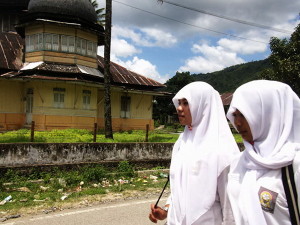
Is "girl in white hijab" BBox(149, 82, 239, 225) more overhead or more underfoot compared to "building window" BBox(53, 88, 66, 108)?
more underfoot

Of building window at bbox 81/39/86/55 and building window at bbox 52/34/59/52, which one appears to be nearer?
building window at bbox 52/34/59/52

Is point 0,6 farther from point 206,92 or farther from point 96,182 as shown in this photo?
point 206,92

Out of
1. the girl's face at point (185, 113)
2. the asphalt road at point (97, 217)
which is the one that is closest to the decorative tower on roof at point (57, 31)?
the asphalt road at point (97, 217)

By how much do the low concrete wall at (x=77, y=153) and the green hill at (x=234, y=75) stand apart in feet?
215

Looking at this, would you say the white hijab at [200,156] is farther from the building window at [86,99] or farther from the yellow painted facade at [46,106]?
the building window at [86,99]

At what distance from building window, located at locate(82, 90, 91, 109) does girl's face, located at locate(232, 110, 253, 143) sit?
17.2 meters

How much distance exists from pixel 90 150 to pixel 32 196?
2.77 m

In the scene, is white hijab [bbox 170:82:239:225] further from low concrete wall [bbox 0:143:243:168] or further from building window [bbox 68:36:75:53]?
building window [bbox 68:36:75:53]

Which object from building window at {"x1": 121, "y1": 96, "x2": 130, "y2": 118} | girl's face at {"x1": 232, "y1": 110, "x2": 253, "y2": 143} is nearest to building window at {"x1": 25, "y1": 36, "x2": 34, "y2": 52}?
building window at {"x1": 121, "y1": 96, "x2": 130, "y2": 118}

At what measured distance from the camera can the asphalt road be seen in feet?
16.2

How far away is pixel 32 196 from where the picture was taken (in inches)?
250

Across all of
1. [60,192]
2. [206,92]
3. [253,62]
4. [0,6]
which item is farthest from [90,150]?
[253,62]

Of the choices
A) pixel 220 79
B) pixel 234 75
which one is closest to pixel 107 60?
pixel 234 75

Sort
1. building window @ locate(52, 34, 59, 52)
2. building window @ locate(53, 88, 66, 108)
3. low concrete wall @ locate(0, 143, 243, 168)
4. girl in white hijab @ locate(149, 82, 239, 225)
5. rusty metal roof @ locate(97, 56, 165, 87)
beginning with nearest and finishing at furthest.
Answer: girl in white hijab @ locate(149, 82, 239, 225)
low concrete wall @ locate(0, 143, 243, 168)
building window @ locate(53, 88, 66, 108)
building window @ locate(52, 34, 59, 52)
rusty metal roof @ locate(97, 56, 165, 87)
